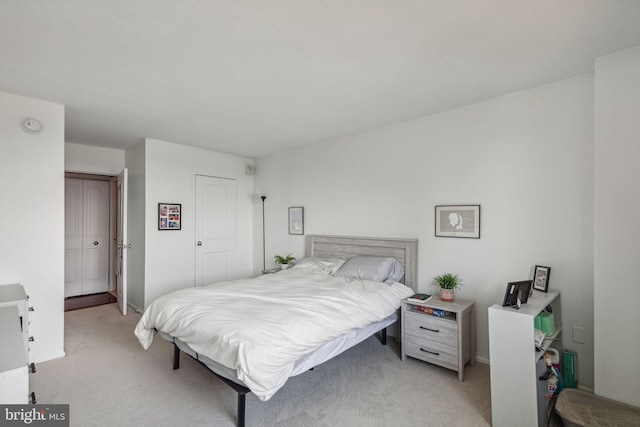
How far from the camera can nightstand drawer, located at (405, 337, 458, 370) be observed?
2.63 metres

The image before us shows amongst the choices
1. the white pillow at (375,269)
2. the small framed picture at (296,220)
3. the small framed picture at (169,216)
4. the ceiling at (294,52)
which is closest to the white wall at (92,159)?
the small framed picture at (169,216)

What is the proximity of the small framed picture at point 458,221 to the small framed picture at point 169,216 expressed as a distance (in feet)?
11.9

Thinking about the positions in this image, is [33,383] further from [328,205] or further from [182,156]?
[328,205]

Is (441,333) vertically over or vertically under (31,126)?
under

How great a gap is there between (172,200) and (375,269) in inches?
124

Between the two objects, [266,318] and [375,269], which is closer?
[266,318]

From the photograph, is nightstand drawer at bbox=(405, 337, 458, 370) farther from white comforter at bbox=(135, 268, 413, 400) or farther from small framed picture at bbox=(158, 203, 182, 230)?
small framed picture at bbox=(158, 203, 182, 230)

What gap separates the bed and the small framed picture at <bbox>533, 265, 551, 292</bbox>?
1.09 m

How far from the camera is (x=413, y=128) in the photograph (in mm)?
3412

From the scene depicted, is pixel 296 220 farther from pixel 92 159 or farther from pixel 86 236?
pixel 86 236

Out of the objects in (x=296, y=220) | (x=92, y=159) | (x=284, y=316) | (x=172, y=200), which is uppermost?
(x=92, y=159)

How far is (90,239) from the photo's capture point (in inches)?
219

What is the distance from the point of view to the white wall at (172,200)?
4.24 m

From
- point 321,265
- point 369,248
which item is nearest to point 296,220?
point 321,265
